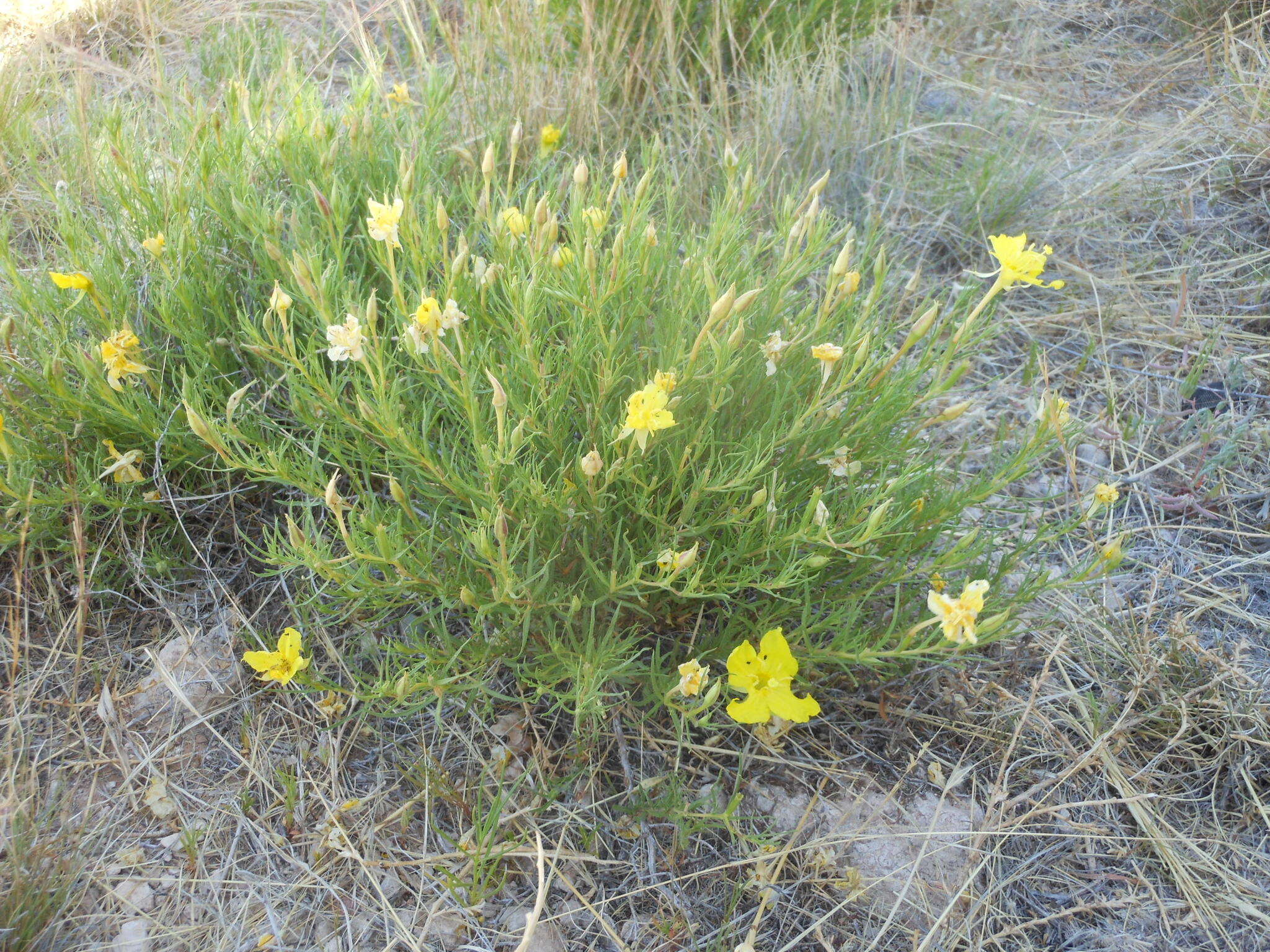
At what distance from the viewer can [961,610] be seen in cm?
138

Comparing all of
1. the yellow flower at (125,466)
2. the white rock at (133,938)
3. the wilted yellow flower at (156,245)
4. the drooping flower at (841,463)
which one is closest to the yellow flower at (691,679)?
the drooping flower at (841,463)

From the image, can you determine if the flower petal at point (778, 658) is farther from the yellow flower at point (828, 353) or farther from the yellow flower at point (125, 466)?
the yellow flower at point (125, 466)

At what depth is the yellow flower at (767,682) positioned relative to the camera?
5.02ft

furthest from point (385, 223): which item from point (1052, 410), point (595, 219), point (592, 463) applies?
point (1052, 410)

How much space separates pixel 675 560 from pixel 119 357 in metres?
1.16

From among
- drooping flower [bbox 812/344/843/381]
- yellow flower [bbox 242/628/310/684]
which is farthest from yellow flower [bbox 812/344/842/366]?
yellow flower [bbox 242/628/310/684]

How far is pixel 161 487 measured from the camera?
1.92m

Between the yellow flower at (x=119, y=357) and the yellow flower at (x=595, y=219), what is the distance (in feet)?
3.00

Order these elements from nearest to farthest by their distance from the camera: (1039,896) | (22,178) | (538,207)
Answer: (538,207) → (1039,896) → (22,178)

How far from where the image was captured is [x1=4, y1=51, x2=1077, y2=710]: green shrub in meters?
1.54

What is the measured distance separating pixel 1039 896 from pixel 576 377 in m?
1.35

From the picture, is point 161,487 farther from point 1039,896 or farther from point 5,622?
point 1039,896

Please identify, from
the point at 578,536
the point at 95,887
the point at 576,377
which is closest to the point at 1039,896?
the point at 578,536

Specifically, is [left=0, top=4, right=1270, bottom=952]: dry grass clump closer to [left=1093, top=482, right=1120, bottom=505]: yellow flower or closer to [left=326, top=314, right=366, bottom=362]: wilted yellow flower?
[left=1093, top=482, right=1120, bottom=505]: yellow flower
